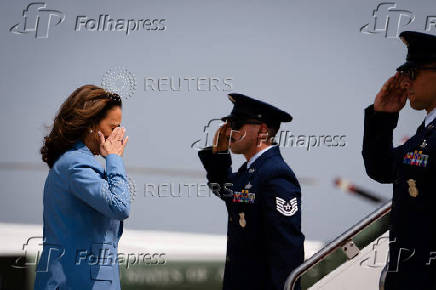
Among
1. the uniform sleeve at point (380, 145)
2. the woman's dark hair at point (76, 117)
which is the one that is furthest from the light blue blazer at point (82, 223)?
the uniform sleeve at point (380, 145)

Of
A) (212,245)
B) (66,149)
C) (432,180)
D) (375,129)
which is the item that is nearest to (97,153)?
(66,149)

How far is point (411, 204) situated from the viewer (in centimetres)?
219

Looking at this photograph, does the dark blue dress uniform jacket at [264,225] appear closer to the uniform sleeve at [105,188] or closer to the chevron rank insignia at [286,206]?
the chevron rank insignia at [286,206]

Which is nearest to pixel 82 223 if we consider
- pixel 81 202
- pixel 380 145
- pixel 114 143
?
pixel 81 202

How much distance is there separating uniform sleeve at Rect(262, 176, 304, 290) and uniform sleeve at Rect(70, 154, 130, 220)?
2.67 ft

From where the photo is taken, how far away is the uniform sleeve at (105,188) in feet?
8.28

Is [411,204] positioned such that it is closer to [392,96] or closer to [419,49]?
[392,96]

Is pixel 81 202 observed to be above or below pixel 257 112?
below

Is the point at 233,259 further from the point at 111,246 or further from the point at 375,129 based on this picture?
the point at 375,129

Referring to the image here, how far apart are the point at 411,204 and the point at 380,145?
0.30m

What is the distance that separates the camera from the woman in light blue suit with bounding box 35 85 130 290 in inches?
102

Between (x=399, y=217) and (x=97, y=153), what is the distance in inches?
56.0

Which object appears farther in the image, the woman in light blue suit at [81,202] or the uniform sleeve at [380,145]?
the woman in light blue suit at [81,202]

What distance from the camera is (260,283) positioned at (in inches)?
124
